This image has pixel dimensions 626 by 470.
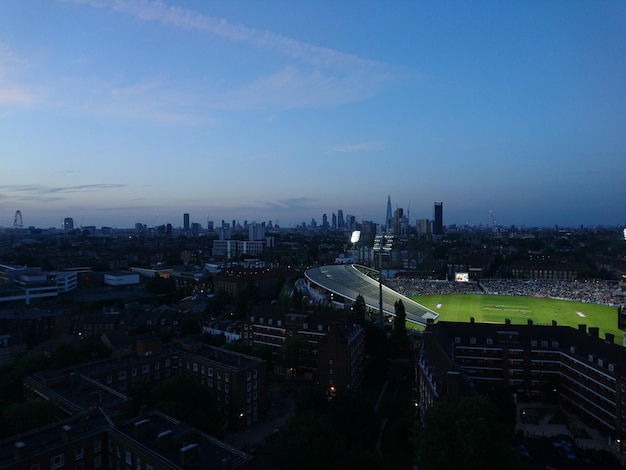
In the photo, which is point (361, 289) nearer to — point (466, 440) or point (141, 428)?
point (466, 440)

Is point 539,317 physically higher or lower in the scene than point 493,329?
lower

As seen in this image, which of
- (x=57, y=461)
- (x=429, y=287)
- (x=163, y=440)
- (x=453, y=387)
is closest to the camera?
(x=163, y=440)

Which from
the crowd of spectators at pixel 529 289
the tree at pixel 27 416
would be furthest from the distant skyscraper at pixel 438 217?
the tree at pixel 27 416

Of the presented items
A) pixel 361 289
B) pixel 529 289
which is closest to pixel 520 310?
pixel 529 289

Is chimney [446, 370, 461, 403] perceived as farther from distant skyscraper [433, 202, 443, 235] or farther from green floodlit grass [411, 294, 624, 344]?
distant skyscraper [433, 202, 443, 235]

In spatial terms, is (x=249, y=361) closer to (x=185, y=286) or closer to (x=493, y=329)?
(x=493, y=329)

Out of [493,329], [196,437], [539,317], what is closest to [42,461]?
[196,437]
